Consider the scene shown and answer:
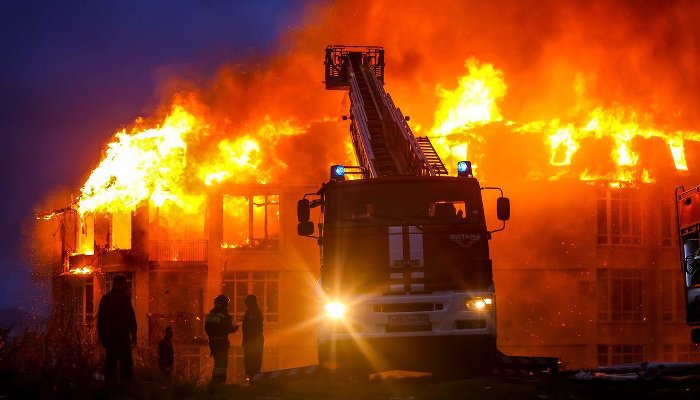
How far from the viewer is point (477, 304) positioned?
15.4 m

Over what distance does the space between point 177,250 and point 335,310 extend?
83.6 ft

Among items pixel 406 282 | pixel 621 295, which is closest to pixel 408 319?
pixel 406 282

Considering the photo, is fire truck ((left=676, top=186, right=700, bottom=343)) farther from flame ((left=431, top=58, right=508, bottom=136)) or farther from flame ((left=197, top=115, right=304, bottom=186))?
flame ((left=197, top=115, right=304, bottom=186))

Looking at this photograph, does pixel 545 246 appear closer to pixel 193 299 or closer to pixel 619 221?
pixel 619 221

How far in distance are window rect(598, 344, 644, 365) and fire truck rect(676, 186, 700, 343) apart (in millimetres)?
18264

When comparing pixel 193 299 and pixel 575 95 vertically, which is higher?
pixel 575 95

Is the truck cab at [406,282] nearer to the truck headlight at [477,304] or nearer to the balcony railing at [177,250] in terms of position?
the truck headlight at [477,304]

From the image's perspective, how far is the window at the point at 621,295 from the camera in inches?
1492

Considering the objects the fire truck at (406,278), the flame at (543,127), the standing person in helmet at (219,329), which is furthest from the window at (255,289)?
the fire truck at (406,278)

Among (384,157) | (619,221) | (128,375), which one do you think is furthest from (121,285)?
(619,221)

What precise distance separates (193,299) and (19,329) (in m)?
21.2

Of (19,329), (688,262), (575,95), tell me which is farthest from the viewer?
(575,95)

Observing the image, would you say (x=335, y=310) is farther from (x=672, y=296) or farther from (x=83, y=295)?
(x=83, y=295)

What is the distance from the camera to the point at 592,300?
122ft
